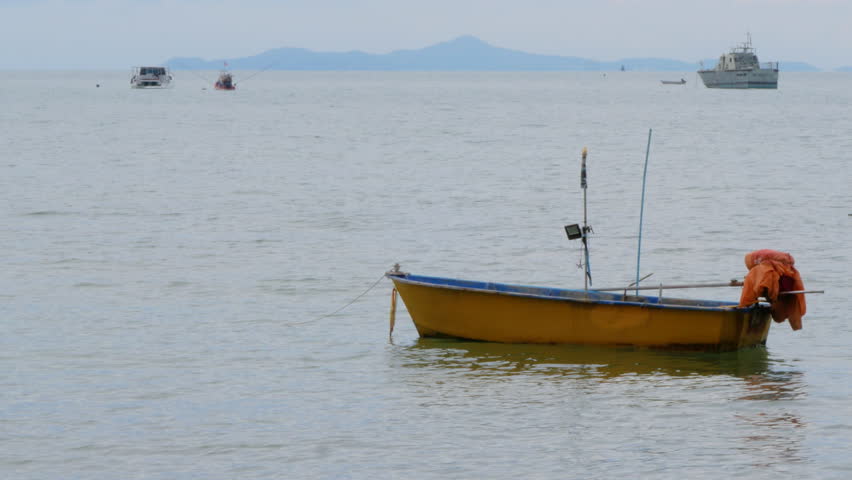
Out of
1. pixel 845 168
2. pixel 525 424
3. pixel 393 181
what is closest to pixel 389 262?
pixel 525 424

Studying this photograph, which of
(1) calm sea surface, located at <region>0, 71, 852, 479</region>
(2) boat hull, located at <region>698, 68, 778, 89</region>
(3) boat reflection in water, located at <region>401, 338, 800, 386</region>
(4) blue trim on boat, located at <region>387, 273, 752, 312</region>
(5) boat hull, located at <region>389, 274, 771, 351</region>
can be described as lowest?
(1) calm sea surface, located at <region>0, 71, 852, 479</region>

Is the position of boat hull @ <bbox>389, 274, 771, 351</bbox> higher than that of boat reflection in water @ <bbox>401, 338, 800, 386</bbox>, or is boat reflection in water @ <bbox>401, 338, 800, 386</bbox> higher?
boat hull @ <bbox>389, 274, 771, 351</bbox>

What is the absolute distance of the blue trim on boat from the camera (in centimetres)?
1702

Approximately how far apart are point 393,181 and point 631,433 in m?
37.0

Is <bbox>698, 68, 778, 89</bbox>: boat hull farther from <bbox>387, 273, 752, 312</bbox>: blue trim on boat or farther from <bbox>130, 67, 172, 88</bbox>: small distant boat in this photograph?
<bbox>387, 273, 752, 312</bbox>: blue trim on boat

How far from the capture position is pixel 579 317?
17234 millimetres

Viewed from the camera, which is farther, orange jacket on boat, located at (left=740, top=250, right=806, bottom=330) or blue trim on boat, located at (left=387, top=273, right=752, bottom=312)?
blue trim on boat, located at (left=387, top=273, right=752, bottom=312)

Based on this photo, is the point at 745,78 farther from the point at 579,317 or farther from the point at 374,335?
the point at 579,317

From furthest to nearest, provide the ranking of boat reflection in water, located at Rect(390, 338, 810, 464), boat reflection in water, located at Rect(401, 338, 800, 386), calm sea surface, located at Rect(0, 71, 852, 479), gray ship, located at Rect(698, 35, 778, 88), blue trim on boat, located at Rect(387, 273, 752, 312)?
gray ship, located at Rect(698, 35, 778, 88), blue trim on boat, located at Rect(387, 273, 752, 312), boat reflection in water, located at Rect(401, 338, 800, 386), boat reflection in water, located at Rect(390, 338, 810, 464), calm sea surface, located at Rect(0, 71, 852, 479)

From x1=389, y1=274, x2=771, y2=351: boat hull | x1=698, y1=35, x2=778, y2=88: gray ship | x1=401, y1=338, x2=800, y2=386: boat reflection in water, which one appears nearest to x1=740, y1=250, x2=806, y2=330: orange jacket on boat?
x1=389, y1=274, x2=771, y2=351: boat hull

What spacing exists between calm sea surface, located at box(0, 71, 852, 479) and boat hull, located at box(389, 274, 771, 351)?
264 millimetres

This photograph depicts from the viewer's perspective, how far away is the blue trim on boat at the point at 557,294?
55.8ft

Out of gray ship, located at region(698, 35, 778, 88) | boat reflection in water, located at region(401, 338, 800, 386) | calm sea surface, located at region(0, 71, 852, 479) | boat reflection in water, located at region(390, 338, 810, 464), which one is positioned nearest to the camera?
calm sea surface, located at region(0, 71, 852, 479)

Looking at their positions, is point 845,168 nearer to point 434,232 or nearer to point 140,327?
point 434,232
